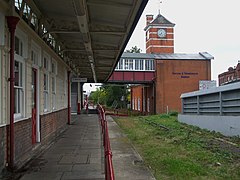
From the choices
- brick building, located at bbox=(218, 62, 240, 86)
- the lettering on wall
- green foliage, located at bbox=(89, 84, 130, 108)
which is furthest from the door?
green foliage, located at bbox=(89, 84, 130, 108)

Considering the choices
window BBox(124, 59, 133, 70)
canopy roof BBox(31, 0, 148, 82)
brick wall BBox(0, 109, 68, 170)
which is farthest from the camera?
window BBox(124, 59, 133, 70)

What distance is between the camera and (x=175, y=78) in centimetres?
4191

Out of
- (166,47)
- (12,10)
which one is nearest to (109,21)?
(12,10)

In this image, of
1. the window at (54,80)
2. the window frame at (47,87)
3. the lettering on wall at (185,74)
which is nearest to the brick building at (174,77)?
the lettering on wall at (185,74)

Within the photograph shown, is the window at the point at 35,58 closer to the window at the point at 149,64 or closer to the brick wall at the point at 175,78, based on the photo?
the brick wall at the point at 175,78

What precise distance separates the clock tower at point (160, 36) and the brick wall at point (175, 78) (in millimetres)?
23028

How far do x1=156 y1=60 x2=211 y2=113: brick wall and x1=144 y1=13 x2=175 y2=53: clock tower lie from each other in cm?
2303

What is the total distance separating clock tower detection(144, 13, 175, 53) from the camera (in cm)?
6494

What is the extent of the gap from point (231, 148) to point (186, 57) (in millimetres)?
34054

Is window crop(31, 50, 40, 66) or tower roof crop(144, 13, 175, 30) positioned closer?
window crop(31, 50, 40, 66)

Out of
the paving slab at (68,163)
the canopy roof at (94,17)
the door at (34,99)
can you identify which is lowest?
the paving slab at (68,163)

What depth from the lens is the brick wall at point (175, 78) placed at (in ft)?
135

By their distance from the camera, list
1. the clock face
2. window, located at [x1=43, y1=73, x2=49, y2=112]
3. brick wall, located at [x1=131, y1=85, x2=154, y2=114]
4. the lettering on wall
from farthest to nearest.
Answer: the clock face < brick wall, located at [x1=131, y1=85, x2=154, y2=114] < the lettering on wall < window, located at [x1=43, y1=73, x2=49, y2=112]

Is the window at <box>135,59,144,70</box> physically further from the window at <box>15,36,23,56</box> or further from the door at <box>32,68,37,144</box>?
the window at <box>15,36,23,56</box>
